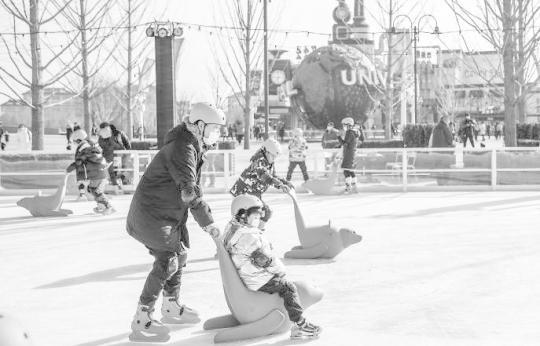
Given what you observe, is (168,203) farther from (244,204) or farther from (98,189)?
(98,189)

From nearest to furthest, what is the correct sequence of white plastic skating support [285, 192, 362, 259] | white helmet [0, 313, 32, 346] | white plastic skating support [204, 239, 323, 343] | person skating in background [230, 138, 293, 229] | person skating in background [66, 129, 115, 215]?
1. white helmet [0, 313, 32, 346]
2. white plastic skating support [204, 239, 323, 343]
3. white plastic skating support [285, 192, 362, 259]
4. person skating in background [230, 138, 293, 229]
5. person skating in background [66, 129, 115, 215]

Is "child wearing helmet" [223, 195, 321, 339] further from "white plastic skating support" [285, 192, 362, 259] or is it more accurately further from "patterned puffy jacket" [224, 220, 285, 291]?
"white plastic skating support" [285, 192, 362, 259]

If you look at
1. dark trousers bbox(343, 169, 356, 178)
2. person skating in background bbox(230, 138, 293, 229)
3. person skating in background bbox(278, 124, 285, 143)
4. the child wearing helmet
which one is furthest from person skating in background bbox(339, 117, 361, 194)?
person skating in background bbox(278, 124, 285, 143)

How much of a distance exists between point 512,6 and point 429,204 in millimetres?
9589

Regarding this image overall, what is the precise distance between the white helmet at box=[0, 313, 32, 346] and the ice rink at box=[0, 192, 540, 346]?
4.44ft

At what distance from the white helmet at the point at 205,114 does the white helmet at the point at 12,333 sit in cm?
201

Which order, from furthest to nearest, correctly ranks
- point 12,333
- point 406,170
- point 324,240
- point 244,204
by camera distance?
point 406,170, point 324,240, point 244,204, point 12,333

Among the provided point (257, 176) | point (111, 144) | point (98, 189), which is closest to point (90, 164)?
point (98, 189)

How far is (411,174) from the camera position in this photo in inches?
728

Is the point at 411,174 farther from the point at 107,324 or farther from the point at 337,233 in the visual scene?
the point at 107,324

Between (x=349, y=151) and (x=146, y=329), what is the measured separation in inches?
473

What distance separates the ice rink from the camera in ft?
19.1

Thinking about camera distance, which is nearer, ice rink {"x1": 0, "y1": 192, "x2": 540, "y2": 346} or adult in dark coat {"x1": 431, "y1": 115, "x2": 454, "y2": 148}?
ice rink {"x1": 0, "y1": 192, "x2": 540, "y2": 346}

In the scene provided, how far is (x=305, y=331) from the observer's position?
18.2ft
